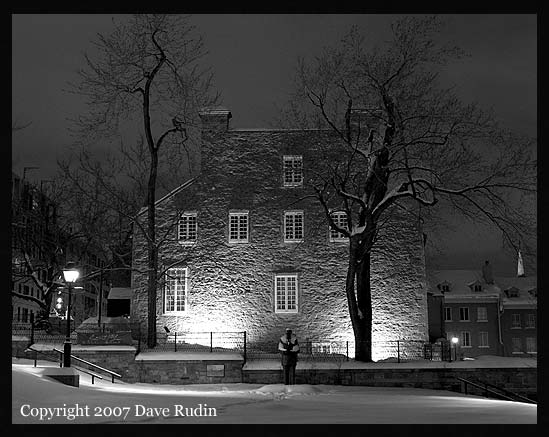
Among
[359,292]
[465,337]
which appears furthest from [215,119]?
[465,337]

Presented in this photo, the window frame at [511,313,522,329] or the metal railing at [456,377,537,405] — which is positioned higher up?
the window frame at [511,313,522,329]

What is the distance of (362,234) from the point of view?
2717cm

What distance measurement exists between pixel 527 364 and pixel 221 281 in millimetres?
13954

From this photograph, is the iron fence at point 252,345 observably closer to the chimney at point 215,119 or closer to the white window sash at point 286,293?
the white window sash at point 286,293

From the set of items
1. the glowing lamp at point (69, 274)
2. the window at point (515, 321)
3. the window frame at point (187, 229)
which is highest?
the window frame at point (187, 229)

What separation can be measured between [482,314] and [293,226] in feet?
103

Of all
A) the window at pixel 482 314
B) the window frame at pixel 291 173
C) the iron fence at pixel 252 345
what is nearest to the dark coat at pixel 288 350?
the iron fence at pixel 252 345

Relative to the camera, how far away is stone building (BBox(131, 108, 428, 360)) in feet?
108

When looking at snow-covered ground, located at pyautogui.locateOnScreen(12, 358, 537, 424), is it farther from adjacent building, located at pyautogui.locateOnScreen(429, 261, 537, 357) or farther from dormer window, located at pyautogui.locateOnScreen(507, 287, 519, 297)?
dormer window, located at pyautogui.locateOnScreen(507, 287, 519, 297)

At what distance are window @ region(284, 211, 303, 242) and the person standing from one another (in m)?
11.2

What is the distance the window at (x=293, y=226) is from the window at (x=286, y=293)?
5.79ft

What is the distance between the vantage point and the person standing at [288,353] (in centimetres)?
2241

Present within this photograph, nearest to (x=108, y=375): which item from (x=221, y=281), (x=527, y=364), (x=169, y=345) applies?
(x=169, y=345)

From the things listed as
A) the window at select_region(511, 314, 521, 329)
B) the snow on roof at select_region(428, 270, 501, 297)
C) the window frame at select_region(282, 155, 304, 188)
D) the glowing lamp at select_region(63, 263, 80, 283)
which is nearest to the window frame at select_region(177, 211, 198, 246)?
the window frame at select_region(282, 155, 304, 188)
